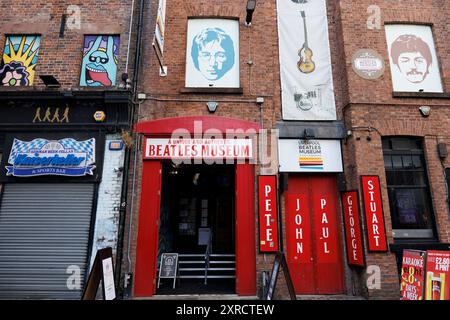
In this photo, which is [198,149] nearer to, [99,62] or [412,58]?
[99,62]

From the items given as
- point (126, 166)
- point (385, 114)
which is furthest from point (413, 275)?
point (126, 166)

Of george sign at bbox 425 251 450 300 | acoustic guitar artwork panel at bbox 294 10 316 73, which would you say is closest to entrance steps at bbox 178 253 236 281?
george sign at bbox 425 251 450 300

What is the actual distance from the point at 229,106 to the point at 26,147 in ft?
18.3

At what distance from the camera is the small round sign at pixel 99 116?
Result: 7.60 metres

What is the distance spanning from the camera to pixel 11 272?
6809 millimetres

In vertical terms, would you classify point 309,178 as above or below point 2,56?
below

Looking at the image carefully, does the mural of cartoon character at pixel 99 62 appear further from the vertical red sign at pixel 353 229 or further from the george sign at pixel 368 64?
the vertical red sign at pixel 353 229

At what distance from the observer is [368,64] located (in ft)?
26.7

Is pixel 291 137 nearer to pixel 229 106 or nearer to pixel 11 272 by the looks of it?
pixel 229 106

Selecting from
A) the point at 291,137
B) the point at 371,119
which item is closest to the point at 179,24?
the point at 291,137

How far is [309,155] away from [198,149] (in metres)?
3.13

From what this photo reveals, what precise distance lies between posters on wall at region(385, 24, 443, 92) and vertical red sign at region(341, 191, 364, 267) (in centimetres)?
360

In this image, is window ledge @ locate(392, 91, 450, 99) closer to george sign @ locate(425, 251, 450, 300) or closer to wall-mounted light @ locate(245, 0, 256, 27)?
wall-mounted light @ locate(245, 0, 256, 27)

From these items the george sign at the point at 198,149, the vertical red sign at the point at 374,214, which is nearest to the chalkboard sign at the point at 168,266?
the george sign at the point at 198,149
